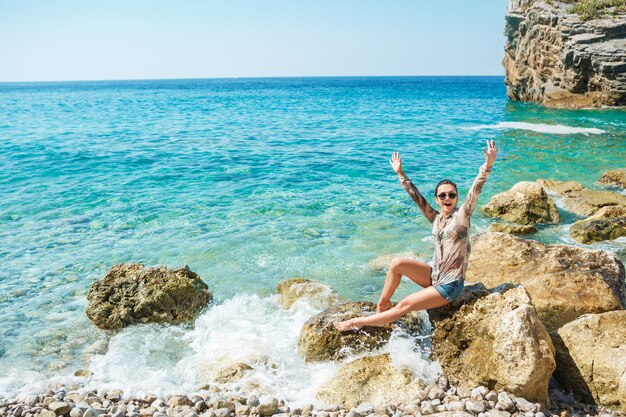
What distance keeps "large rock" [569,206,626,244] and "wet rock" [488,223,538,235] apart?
1016mm

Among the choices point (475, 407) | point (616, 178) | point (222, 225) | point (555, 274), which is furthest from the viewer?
point (616, 178)

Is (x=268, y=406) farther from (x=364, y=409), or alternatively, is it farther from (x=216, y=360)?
(x=216, y=360)

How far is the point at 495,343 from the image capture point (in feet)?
20.5

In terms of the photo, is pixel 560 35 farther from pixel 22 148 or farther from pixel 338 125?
pixel 22 148

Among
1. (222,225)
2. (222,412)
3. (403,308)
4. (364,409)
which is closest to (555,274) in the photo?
(403,308)

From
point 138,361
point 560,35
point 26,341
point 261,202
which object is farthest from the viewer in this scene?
point 560,35

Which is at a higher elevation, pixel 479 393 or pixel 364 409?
pixel 479 393

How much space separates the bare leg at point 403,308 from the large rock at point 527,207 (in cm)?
883

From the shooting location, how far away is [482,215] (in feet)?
50.6

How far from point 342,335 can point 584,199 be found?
12.0m

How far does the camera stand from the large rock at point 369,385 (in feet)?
21.2

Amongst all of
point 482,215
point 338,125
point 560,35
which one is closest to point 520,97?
point 560,35

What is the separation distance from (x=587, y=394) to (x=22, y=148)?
29735 mm

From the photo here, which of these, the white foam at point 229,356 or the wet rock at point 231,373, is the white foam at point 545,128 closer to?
the white foam at point 229,356
